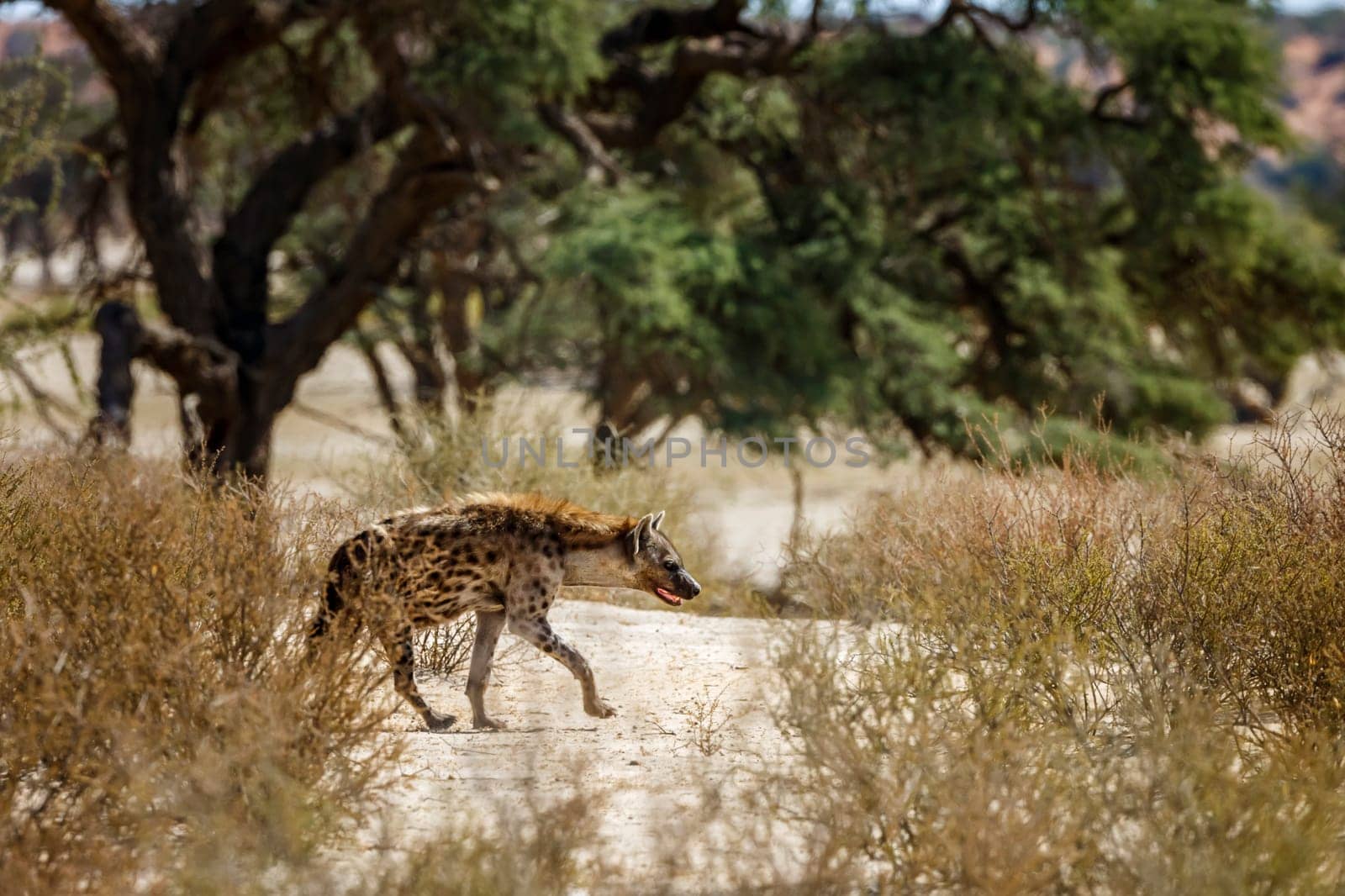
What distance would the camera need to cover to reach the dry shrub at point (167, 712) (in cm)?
489

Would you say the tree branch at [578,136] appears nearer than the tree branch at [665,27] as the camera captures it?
Yes

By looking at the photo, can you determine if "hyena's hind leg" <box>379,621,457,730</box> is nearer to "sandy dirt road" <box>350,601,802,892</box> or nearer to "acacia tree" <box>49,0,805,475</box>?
"sandy dirt road" <box>350,601,802,892</box>

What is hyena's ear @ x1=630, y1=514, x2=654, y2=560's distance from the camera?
298 inches

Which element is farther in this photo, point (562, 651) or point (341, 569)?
point (562, 651)

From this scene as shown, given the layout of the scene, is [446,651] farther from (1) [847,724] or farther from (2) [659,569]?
(1) [847,724]

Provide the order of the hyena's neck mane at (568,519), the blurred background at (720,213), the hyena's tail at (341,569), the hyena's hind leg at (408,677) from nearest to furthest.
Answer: the hyena's tail at (341,569) < the hyena's hind leg at (408,677) < the hyena's neck mane at (568,519) < the blurred background at (720,213)

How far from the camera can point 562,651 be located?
721 cm

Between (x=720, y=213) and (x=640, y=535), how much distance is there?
41.6ft

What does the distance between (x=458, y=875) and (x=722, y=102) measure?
15.7m

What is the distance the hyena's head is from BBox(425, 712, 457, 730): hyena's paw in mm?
1170

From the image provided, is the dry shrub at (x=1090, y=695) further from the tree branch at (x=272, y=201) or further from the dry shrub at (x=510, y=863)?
the tree branch at (x=272, y=201)

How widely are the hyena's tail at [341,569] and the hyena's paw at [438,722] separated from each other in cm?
75

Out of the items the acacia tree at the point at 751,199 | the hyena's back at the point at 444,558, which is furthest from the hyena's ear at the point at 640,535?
the acacia tree at the point at 751,199

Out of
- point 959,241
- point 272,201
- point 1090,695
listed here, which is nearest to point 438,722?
point 1090,695
